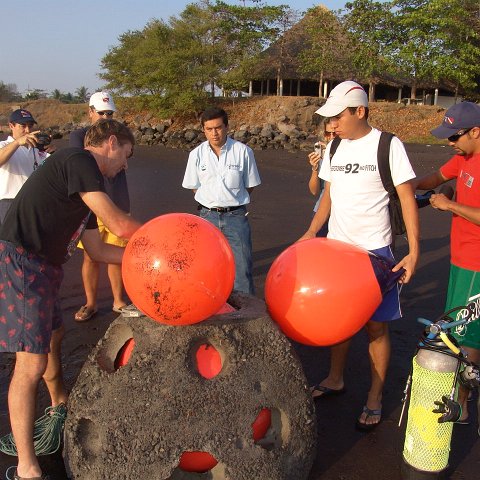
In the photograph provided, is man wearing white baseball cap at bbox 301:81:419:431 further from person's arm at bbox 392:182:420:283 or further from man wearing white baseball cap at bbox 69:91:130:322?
man wearing white baseball cap at bbox 69:91:130:322

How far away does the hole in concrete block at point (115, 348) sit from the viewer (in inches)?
120

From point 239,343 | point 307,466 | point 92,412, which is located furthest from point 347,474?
point 92,412

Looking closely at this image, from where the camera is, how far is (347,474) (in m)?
3.37

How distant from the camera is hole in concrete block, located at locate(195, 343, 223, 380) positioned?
2.85m

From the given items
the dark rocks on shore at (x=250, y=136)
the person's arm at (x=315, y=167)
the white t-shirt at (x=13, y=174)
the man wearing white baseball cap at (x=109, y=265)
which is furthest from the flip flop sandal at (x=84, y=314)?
the dark rocks on shore at (x=250, y=136)

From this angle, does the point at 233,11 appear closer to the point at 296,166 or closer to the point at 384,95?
the point at 384,95

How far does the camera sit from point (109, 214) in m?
2.91

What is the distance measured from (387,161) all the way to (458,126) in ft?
2.02

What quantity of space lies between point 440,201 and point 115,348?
7.93 ft

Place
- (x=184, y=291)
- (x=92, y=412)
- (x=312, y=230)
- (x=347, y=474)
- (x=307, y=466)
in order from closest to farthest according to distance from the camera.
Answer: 1. (x=184, y=291)
2. (x=92, y=412)
3. (x=307, y=466)
4. (x=347, y=474)
5. (x=312, y=230)

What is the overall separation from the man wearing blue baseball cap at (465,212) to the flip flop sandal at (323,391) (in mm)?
970

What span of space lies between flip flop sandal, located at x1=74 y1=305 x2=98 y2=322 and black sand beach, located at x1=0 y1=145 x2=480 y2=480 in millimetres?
63

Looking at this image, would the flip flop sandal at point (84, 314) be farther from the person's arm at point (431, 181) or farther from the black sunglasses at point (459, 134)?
the black sunglasses at point (459, 134)

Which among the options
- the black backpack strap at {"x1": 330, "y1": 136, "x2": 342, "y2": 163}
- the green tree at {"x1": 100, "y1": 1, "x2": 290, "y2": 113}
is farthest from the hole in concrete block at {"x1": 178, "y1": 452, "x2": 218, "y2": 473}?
the green tree at {"x1": 100, "y1": 1, "x2": 290, "y2": 113}
